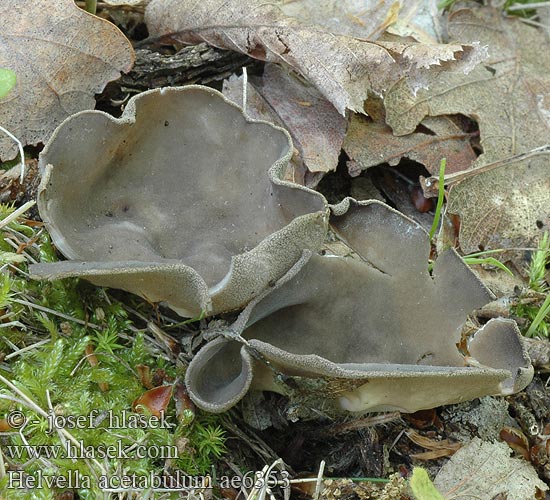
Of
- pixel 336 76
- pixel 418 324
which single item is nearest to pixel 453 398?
pixel 418 324

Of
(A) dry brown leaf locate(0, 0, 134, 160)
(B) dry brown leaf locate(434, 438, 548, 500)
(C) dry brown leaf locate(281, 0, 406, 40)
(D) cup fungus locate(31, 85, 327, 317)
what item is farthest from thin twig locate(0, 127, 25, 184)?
(B) dry brown leaf locate(434, 438, 548, 500)

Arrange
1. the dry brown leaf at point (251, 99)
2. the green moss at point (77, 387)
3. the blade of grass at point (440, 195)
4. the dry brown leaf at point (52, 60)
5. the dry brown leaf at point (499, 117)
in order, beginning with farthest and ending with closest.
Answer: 1. the dry brown leaf at point (499, 117)
2. the dry brown leaf at point (251, 99)
3. the blade of grass at point (440, 195)
4. the dry brown leaf at point (52, 60)
5. the green moss at point (77, 387)

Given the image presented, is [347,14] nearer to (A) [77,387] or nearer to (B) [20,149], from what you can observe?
(B) [20,149]

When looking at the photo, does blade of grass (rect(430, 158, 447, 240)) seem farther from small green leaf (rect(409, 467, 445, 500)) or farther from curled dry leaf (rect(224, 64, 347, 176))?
small green leaf (rect(409, 467, 445, 500))

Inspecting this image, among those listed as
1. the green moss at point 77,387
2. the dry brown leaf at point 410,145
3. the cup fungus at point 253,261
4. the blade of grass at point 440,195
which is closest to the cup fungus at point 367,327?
the cup fungus at point 253,261

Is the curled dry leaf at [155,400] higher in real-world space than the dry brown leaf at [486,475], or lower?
higher

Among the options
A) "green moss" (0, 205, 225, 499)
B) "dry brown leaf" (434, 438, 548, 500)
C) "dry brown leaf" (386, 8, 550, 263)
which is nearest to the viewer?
"green moss" (0, 205, 225, 499)

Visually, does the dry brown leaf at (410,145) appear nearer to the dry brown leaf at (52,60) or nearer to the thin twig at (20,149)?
the dry brown leaf at (52,60)

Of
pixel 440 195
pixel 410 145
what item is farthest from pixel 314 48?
pixel 440 195
